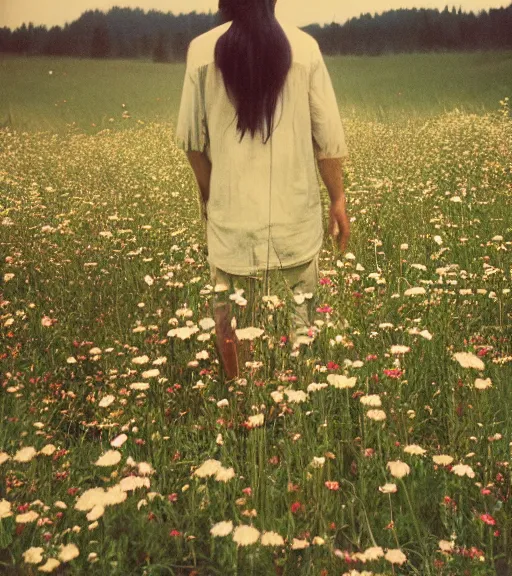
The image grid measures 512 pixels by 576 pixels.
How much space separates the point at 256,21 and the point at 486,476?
5.45ft

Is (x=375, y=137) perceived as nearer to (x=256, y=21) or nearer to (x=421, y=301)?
(x=421, y=301)

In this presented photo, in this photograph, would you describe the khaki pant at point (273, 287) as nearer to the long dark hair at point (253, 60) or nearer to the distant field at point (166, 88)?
the long dark hair at point (253, 60)

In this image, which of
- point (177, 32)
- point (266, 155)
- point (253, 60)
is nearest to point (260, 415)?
point (266, 155)

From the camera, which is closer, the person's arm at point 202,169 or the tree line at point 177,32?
the person's arm at point 202,169

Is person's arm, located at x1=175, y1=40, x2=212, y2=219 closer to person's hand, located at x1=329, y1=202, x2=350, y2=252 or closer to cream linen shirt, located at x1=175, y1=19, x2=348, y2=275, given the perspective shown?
cream linen shirt, located at x1=175, y1=19, x2=348, y2=275

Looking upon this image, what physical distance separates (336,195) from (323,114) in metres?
0.32

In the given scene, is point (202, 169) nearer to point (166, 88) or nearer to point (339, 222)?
point (339, 222)

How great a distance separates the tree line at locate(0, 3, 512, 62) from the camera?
210 inches

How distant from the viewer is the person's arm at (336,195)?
2.72 meters

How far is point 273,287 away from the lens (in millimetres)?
2645

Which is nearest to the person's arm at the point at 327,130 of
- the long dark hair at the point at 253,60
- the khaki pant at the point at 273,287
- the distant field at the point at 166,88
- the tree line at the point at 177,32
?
the long dark hair at the point at 253,60

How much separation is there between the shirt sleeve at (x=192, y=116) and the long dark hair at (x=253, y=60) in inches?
5.0

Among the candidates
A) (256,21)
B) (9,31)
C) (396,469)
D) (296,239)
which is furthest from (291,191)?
(9,31)

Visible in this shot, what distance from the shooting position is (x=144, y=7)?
17.6 ft
